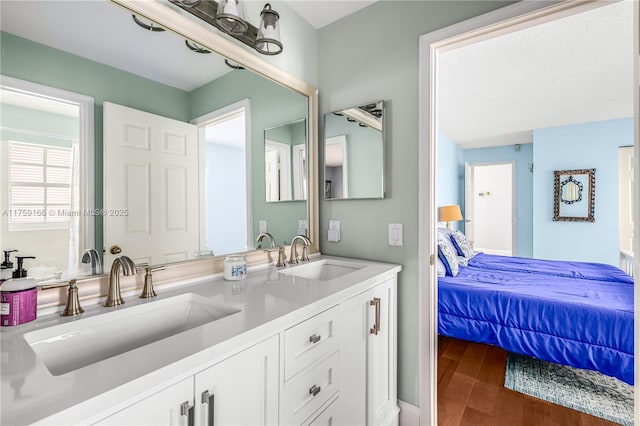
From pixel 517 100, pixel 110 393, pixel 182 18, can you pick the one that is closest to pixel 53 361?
pixel 110 393

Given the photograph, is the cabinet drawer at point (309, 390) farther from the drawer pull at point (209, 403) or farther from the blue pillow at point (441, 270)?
the blue pillow at point (441, 270)

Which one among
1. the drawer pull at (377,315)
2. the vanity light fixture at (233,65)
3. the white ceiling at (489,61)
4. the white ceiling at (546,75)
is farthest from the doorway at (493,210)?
the vanity light fixture at (233,65)

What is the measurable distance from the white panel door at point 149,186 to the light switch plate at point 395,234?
1.02 metres

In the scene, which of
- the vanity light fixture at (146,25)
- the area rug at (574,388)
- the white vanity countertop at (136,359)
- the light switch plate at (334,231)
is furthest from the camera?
the light switch plate at (334,231)

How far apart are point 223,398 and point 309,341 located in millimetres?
354

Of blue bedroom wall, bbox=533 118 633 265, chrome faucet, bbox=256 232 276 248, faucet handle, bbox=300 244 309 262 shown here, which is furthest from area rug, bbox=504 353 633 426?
blue bedroom wall, bbox=533 118 633 265

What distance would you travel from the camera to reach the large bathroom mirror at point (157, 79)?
0.92 m

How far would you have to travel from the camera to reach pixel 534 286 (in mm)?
2455

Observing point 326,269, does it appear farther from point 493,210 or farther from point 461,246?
point 493,210

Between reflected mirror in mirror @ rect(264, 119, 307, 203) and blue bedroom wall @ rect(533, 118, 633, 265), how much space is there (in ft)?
15.2

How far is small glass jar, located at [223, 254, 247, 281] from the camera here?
1.34m

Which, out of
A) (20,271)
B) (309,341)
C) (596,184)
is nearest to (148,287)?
(20,271)

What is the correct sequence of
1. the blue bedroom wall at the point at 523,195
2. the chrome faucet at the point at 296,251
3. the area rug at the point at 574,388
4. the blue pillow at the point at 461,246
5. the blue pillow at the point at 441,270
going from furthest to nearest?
1. the blue bedroom wall at the point at 523,195
2. the blue pillow at the point at 461,246
3. the blue pillow at the point at 441,270
4. the area rug at the point at 574,388
5. the chrome faucet at the point at 296,251

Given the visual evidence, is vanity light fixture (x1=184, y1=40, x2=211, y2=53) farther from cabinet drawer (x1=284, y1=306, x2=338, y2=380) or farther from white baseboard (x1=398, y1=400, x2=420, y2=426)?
white baseboard (x1=398, y1=400, x2=420, y2=426)
